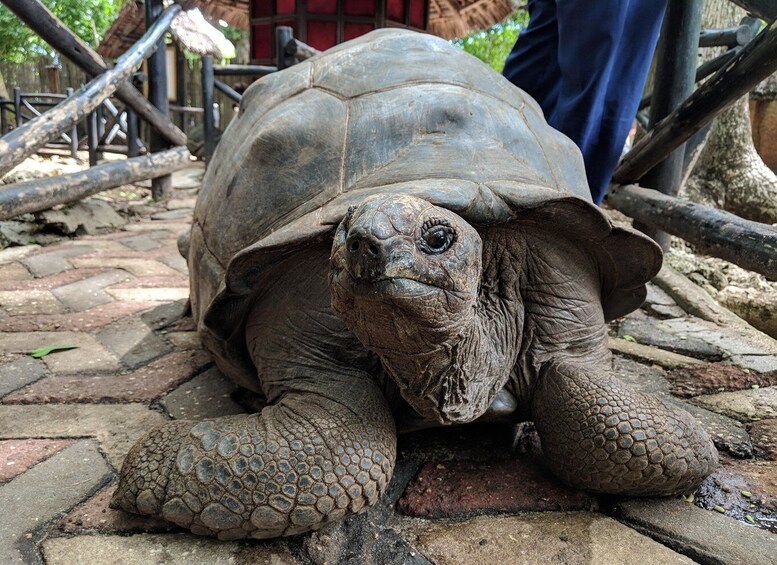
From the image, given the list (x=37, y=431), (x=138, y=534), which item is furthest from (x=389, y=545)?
(x=37, y=431)

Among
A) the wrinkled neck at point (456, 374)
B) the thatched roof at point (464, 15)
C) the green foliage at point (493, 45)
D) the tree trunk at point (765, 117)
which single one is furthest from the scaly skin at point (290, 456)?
the green foliage at point (493, 45)

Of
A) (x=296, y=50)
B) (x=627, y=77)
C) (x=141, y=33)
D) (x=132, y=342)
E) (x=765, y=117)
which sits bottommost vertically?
(x=132, y=342)

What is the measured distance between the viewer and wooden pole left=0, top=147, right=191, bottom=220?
12.6ft

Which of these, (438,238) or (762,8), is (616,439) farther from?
(762,8)

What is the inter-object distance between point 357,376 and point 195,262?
2.84 ft

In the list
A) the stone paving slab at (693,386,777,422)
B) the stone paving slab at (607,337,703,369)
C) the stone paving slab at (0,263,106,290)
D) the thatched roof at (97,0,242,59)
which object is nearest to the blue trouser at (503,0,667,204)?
the stone paving slab at (607,337,703,369)

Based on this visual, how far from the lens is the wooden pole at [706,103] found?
8.17 feet

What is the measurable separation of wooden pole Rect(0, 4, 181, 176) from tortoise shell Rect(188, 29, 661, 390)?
183 centimetres

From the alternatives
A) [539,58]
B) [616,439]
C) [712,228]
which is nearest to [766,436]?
[616,439]

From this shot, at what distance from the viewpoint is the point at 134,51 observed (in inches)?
198

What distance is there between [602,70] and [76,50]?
3.87m

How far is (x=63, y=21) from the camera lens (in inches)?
862

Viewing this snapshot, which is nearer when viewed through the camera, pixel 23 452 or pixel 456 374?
pixel 456 374

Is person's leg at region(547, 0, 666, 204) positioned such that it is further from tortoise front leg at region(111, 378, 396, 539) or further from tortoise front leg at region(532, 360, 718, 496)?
tortoise front leg at region(111, 378, 396, 539)
